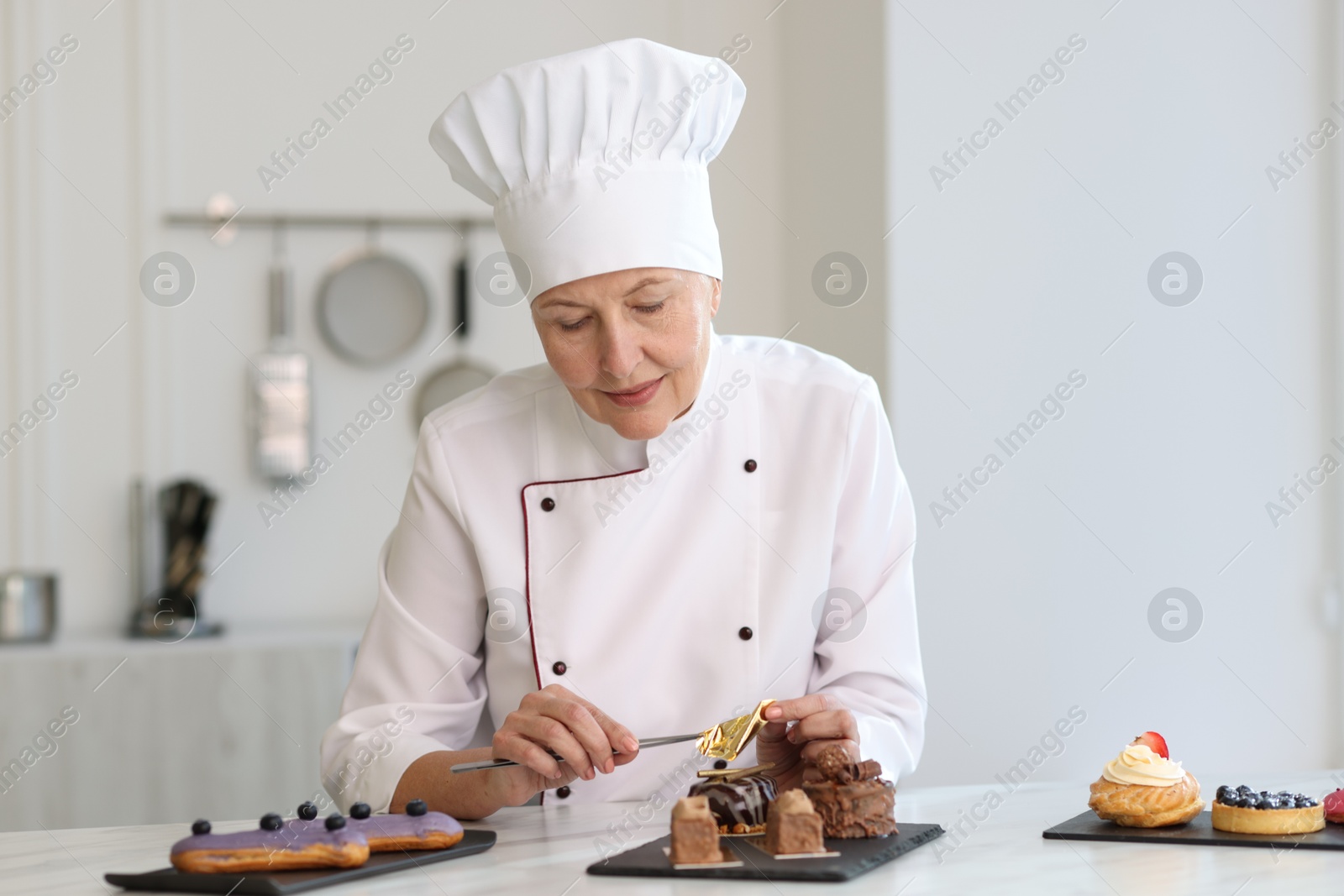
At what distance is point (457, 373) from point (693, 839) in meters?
2.65

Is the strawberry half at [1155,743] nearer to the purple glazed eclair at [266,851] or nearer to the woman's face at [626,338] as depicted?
the woman's face at [626,338]

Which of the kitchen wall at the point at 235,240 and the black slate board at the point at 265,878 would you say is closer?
the black slate board at the point at 265,878

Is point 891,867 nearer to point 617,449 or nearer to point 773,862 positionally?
point 773,862

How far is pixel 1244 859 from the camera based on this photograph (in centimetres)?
122

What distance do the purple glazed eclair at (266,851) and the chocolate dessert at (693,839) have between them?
285 millimetres

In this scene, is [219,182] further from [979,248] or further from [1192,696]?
[1192,696]

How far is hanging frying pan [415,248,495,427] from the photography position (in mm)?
3699

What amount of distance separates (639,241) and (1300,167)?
78.4 inches

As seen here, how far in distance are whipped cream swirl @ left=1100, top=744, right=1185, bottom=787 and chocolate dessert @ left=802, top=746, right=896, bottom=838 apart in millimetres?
236

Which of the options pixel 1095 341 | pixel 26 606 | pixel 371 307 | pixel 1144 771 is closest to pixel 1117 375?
pixel 1095 341

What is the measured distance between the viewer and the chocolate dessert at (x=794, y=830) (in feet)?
3.98

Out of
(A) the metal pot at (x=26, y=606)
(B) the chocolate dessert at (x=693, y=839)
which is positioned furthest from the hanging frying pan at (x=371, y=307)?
(B) the chocolate dessert at (x=693, y=839)

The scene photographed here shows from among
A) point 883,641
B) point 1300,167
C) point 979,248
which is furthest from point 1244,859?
point 1300,167

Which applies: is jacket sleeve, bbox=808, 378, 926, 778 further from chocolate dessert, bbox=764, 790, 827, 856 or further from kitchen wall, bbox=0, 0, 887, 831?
kitchen wall, bbox=0, 0, 887, 831
